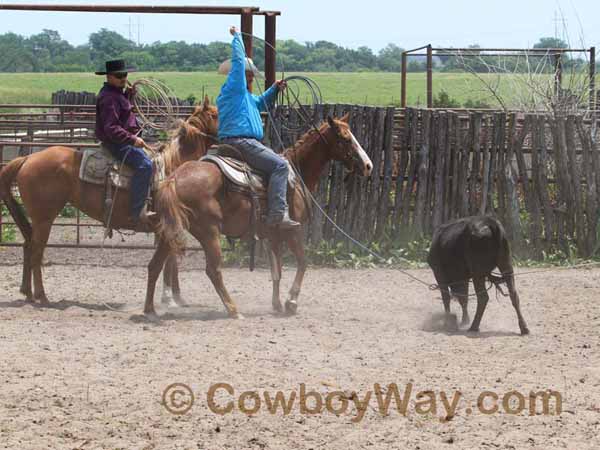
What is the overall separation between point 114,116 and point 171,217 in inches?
43.1

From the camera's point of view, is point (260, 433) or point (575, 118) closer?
point (260, 433)

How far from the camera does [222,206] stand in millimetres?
8852

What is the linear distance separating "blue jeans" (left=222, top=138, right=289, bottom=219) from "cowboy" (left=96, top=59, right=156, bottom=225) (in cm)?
79

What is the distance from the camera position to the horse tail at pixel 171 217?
8320 mm

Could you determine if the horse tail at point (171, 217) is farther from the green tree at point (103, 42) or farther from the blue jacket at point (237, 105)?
the green tree at point (103, 42)

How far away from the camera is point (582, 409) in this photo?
571cm

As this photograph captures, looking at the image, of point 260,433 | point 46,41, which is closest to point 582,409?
point 260,433

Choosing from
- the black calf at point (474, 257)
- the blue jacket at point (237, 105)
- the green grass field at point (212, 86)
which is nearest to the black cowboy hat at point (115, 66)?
the blue jacket at point (237, 105)

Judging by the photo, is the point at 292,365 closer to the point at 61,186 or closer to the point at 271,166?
the point at 271,166

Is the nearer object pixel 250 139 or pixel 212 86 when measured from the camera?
pixel 250 139

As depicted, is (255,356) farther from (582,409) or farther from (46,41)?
(46,41)

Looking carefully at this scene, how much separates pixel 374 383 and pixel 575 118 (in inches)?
270

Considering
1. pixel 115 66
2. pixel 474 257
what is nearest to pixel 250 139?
pixel 115 66

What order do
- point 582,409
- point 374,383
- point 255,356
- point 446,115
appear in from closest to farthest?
point 582,409, point 374,383, point 255,356, point 446,115
